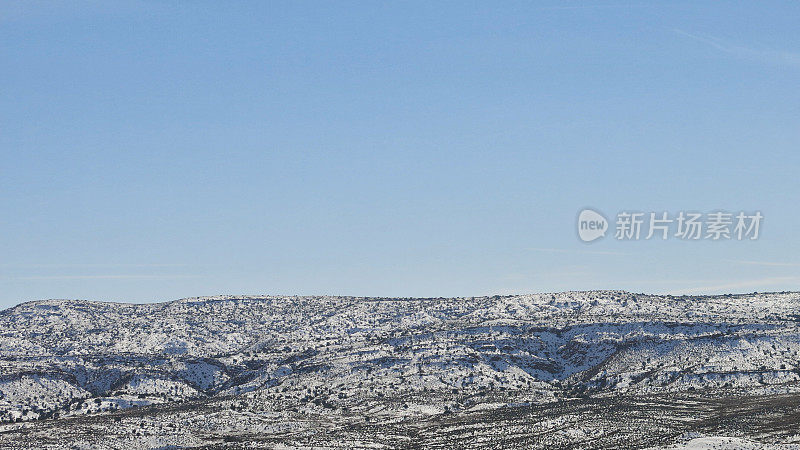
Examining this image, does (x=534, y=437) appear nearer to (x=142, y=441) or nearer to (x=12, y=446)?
(x=142, y=441)

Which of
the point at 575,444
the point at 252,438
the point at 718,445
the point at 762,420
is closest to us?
the point at 718,445

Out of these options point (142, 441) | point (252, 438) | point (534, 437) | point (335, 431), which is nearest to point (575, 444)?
point (534, 437)

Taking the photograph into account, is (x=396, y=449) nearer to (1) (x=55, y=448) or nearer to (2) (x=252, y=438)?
(2) (x=252, y=438)

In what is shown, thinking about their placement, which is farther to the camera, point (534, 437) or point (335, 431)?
point (335, 431)

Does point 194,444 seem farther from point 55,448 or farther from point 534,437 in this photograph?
point 534,437

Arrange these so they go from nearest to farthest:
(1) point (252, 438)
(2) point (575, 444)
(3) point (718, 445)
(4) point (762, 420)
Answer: (3) point (718, 445) < (2) point (575, 444) < (4) point (762, 420) < (1) point (252, 438)

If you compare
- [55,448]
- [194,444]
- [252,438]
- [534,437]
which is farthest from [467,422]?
[55,448]

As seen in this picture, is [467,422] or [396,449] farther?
[467,422]

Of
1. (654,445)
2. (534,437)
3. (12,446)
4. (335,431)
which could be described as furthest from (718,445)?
(12,446)
